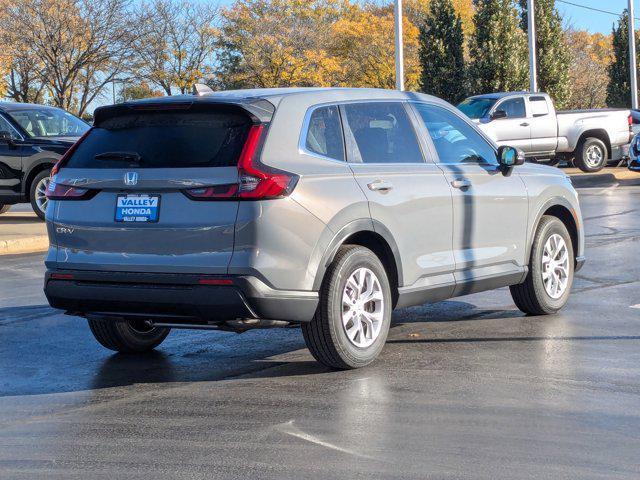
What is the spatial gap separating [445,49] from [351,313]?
3756 cm

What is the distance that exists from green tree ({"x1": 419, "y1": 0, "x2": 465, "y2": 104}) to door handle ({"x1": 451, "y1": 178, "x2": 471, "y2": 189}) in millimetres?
35740

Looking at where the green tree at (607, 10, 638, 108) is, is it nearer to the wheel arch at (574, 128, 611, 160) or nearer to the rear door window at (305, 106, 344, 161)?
the wheel arch at (574, 128, 611, 160)

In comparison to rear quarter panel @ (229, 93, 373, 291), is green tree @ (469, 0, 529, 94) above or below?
above

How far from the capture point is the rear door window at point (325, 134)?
22.5 ft

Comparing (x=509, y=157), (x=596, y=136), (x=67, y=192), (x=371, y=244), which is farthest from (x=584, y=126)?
(x=67, y=192)

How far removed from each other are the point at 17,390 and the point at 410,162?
9.50ft

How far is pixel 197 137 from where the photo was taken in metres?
6.62

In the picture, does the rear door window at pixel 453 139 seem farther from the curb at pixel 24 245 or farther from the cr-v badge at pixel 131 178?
the curb at pixel 24 245

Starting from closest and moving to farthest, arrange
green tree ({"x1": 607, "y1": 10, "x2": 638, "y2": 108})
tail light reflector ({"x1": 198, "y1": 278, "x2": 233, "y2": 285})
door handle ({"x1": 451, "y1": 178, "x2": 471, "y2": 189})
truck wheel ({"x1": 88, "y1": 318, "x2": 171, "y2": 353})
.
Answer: tail light reflector ({"x1": 198, "y1": 278, "x2": 233, "y2": 285}) < truck wheel ({"x1": 88, "y1": 318, "x2": 171, "y2": 353}) < door handle ({"x1": 451, "y1": 178, "x2": 471, "y2": 189}) < green tree ({"x1": 607, "y1": 10, "x2": 638, "y2": 108})

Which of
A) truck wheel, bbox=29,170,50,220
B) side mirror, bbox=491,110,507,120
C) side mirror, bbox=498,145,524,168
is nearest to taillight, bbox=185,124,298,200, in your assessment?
side mirror, bbox=498,145,524,168

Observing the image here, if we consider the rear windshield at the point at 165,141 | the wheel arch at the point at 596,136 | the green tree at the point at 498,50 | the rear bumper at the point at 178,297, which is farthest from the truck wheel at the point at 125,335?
the green tree at the point at 498,50

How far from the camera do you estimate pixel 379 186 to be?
7.10 meters

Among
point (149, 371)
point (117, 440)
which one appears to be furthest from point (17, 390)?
point (117, 440)

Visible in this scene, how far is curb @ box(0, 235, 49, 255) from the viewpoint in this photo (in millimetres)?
14758
